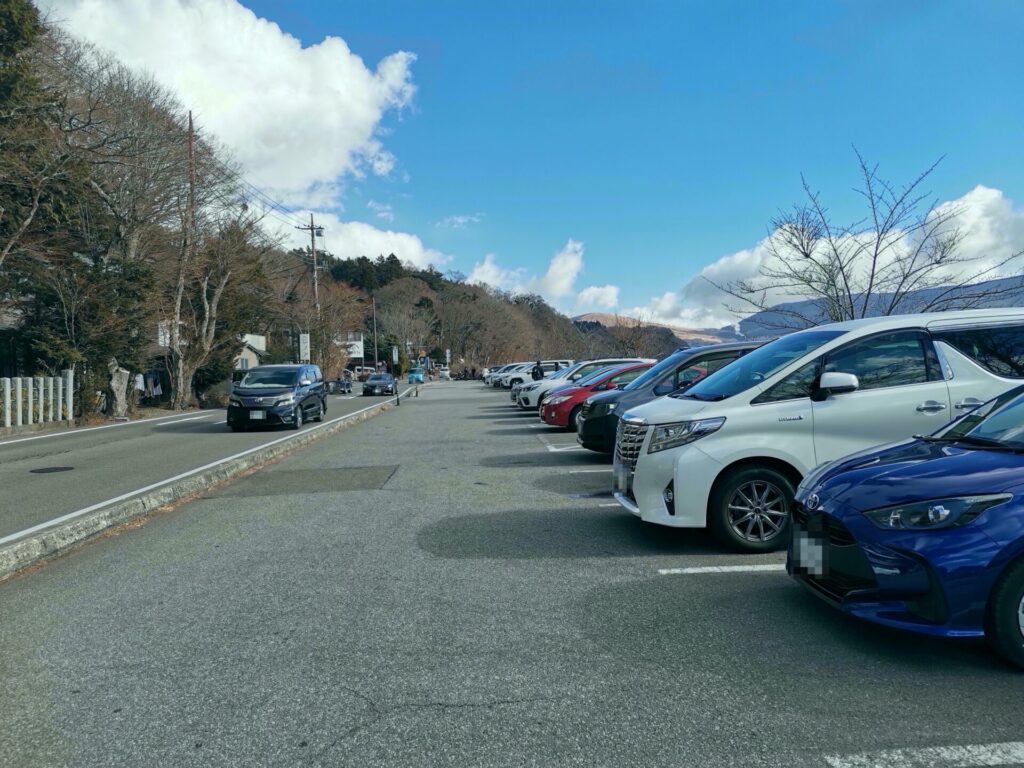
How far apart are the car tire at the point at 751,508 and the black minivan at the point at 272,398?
48.1ft

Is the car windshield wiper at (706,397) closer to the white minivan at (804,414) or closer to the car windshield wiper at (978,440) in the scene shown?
the white minivan at (804,414)

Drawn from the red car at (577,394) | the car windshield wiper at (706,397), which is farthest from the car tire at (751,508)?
the red car at (577,394)

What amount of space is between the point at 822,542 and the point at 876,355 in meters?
2.62

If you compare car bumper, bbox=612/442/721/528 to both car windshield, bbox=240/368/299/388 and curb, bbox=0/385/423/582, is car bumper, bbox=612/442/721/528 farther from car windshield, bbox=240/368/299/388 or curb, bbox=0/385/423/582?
car windshield, bbox=240/368/299/388

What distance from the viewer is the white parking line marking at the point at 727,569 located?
537 cm

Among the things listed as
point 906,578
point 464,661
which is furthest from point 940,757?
point 464,661

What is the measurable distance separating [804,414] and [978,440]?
5.52 feet

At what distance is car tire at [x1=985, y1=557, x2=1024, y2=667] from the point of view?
3.48 metres

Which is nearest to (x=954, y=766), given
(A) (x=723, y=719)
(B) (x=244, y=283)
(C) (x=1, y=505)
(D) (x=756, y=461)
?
(A) (x=723, y=719)

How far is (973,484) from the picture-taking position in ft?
11.9

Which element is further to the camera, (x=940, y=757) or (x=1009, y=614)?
(x=1009, y=614)

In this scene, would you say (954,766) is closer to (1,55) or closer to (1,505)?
(1,505)

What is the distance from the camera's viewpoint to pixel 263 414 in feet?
59.9

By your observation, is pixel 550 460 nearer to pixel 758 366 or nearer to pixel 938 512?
pixel 758 366
